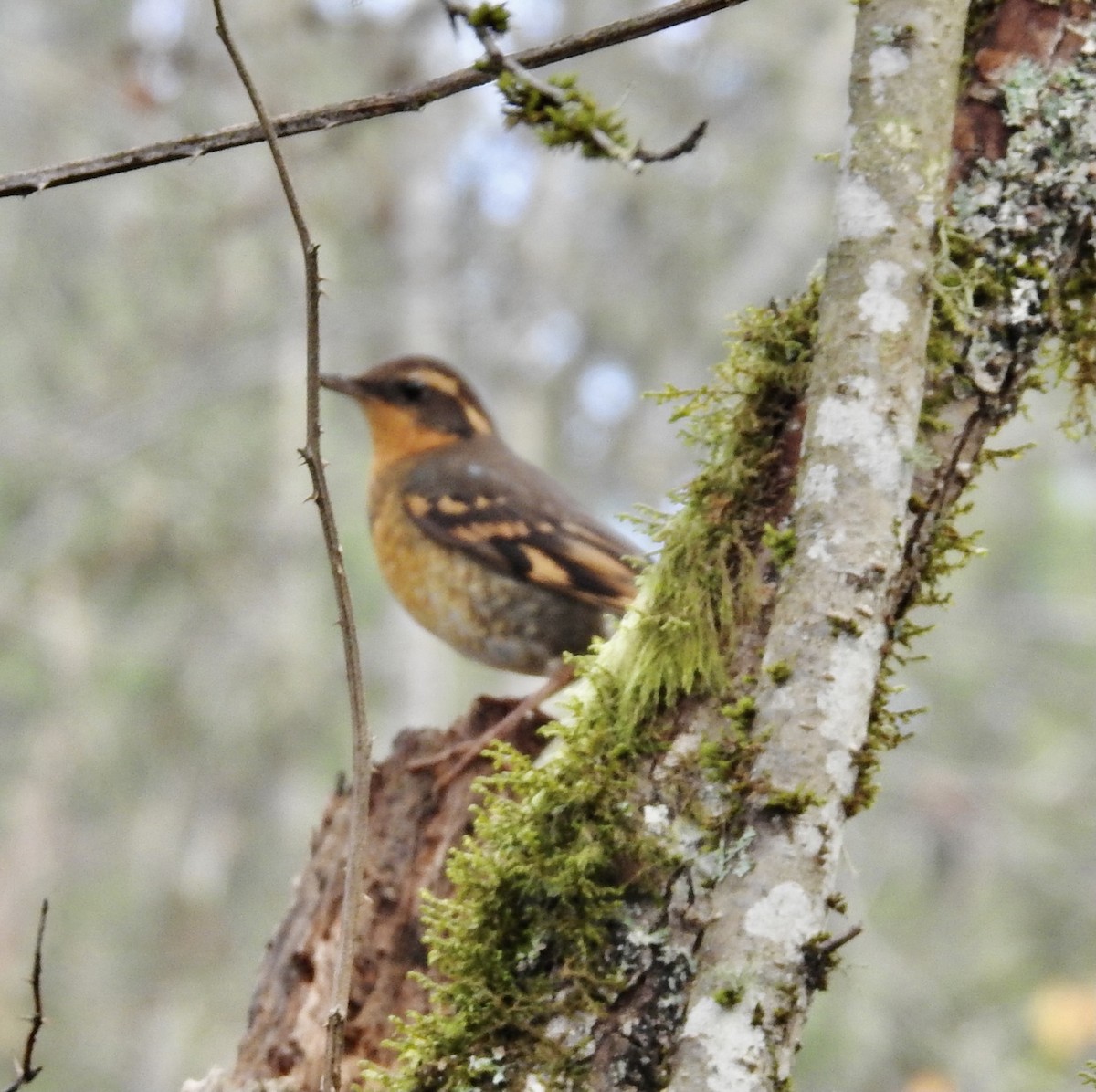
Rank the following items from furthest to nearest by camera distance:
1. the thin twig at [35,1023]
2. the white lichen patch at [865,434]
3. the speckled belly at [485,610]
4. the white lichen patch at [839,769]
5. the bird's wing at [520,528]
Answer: the speckled belly at [485,610] → the bird's wing at [520,528] → the thin twig at [35,1023] → the white lichen patch at [865,434] → the white lichen patch at [839,769]

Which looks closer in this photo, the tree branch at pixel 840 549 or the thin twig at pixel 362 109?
the tree branch at pixel 840 549

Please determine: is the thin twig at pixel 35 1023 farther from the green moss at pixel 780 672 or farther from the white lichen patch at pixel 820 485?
the white lichen patch at pixel 820 485

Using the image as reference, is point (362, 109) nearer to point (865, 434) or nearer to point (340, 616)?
point (340, 616)

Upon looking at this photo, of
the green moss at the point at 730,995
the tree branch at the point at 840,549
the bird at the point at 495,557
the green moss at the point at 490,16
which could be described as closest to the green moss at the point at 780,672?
the tree branch at the point at 840,549

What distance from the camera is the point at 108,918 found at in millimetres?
16531

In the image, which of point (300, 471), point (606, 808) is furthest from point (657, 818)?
point (300, 471)

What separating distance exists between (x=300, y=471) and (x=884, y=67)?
1253 centimetres

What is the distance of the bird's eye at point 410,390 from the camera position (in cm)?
668

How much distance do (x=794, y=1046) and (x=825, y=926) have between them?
186mm

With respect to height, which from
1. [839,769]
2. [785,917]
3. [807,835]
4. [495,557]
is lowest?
[785,917]

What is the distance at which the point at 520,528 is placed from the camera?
583cm

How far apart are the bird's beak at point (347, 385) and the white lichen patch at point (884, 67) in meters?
3.72

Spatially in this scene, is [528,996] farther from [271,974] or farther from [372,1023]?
[271,974]

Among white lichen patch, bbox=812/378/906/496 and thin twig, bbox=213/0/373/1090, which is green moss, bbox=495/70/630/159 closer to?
thin twig, bbox=213/0/373/1090
